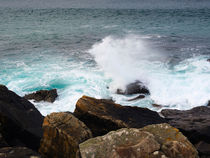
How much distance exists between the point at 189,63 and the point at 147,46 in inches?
291

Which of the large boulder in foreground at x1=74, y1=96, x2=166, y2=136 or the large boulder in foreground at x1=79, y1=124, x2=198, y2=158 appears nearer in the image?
the large boulder in foreground at x1=79, y1=124, x2=198, y2=158

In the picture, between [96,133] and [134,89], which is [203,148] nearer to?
[96,133]

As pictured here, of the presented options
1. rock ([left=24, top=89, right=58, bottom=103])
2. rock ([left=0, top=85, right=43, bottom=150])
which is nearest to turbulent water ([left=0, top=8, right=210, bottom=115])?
rock ([left=24, top=89, right=58, bottom=103])

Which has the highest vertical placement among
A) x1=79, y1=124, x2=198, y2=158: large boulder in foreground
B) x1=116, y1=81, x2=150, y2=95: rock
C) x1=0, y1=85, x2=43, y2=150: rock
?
x1=79, y1=124, x2=198, y2=158: large boulder in foreground

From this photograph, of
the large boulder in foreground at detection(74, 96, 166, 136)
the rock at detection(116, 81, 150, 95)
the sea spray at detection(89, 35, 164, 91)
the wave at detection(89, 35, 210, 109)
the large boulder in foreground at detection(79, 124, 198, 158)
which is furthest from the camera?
the sea spray at detection(89, 35, 164, 91)

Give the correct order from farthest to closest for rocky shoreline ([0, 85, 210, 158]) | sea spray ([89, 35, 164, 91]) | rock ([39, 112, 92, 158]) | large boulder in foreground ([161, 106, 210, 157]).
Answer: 1. sea spray ([89, 35, 164, 91])
2. large boulder in foreground ([161, 106, 210, 157])
3. rock ([39, 112, 92, 158])
4. rocky shoreline ([0, 85, 210, 158])

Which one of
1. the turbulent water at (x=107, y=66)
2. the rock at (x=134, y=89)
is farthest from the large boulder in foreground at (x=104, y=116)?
the rock at (x=134, y=89)

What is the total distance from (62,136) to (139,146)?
5.90 ft

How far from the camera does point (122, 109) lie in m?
6.66

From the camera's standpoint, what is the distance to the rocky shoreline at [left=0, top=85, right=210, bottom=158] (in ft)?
13.1

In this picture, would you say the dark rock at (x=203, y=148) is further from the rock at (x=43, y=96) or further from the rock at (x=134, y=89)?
the rock at (x=43, y=96)

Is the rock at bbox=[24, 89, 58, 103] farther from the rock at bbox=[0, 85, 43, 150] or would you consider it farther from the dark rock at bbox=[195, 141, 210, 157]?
the dark rock at bbox=[195, 141, 210, 157]

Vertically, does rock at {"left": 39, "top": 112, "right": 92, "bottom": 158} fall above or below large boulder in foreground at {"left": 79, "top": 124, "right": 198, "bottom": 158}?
below

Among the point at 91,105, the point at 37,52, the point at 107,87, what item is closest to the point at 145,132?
the point at 91,105
